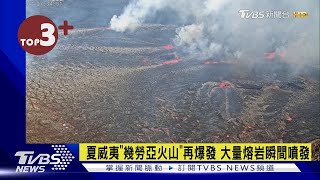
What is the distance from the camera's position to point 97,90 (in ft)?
8.16

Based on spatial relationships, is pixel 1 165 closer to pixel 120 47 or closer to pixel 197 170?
pixel 120 47

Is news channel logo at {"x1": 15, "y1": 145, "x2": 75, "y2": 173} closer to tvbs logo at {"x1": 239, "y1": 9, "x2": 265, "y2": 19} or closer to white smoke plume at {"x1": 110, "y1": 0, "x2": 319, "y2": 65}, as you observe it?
white smoke plume at {"x1": 110, "y1": 0, "x2": 319, "y2": 65}

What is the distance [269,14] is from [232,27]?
207 mm

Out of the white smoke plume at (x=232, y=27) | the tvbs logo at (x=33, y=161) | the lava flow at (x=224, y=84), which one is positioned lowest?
the tvbs logo at (x=33, y=161)

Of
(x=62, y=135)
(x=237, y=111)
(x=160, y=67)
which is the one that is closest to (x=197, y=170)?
(x=237, y=111)

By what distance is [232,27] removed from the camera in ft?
7.97

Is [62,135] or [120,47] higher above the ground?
[120,47]

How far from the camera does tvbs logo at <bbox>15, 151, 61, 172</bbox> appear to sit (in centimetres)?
246

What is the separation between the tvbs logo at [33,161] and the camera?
2.46 meters

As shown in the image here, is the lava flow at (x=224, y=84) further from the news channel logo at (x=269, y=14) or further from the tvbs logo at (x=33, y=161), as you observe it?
the tvbs logo at (x=33, y=161)

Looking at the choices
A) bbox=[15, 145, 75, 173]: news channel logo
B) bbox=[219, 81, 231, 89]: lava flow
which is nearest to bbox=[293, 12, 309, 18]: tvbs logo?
bbox=[219, 81, 231, 89]: lava flow

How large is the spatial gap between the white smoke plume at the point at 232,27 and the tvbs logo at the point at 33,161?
784 mm

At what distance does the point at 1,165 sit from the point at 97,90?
659 millimetres

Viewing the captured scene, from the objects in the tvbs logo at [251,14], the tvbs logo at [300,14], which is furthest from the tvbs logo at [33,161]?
the tvbs logo at [300,14]
